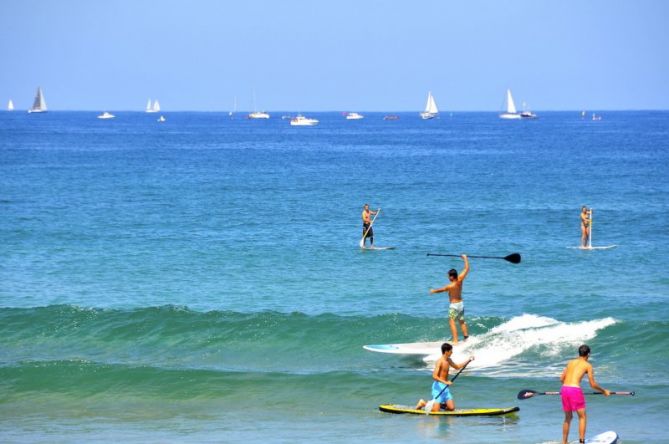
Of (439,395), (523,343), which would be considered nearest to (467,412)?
(439,395)

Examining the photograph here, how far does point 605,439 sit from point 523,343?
8364 mm

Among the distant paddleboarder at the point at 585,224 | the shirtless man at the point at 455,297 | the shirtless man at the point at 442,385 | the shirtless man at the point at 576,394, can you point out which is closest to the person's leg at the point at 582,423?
the shirtless man at the point at 576,394

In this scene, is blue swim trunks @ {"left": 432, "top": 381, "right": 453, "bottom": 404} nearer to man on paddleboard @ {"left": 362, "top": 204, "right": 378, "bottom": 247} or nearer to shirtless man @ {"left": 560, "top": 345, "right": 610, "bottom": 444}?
shirtless man @ {"left": 560, "top": 345, "right": 610, "bottom": 444}

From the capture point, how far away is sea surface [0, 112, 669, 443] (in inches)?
786

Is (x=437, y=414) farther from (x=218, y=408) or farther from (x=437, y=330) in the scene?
(x=437, y=330)

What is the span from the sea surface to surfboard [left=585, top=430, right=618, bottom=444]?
84 cm

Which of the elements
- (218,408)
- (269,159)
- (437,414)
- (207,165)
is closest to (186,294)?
(218,408)

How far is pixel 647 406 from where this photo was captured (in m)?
19.9

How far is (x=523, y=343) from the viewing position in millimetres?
24859

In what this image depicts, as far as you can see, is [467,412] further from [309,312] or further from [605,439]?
[309,312]

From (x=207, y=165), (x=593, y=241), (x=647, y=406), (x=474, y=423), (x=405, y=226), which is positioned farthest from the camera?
(x=207, y=165)

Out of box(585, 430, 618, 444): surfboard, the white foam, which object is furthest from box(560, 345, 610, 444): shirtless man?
the white foam

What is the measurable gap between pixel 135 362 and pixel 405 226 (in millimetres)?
24300

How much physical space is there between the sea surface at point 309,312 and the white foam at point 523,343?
0.07 meters
